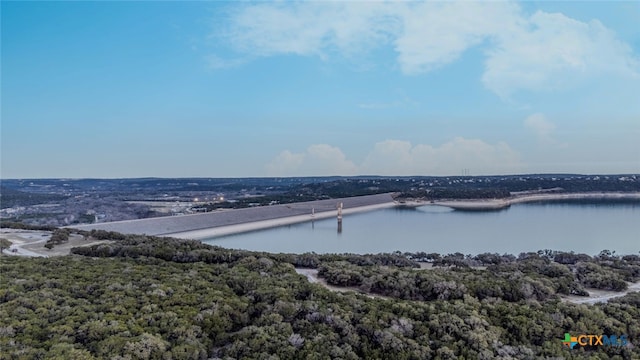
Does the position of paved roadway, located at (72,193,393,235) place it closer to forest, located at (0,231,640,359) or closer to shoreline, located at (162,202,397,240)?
shoreline, located at (162,202,397,240)

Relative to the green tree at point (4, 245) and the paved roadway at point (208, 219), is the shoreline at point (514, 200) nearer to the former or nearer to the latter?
the paved roadway at point (208, 219)

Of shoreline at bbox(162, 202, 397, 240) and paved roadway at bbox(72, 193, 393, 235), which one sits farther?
shoreline at bbox(162, 202, 397, 240)

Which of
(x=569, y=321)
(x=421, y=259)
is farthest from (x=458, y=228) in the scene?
(x=569, y=321)

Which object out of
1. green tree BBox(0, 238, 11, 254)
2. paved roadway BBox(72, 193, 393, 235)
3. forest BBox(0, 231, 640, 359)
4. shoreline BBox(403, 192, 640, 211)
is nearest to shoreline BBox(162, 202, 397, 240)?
paved roadway BBox(72, 193, 393, 235)

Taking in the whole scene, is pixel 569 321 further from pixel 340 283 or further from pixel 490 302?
pixel 340 283

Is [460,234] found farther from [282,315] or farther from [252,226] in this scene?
[282,315]

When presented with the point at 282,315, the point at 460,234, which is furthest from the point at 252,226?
the point at 282,315
